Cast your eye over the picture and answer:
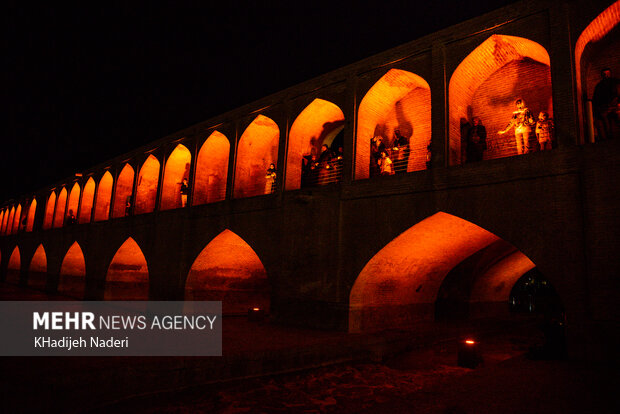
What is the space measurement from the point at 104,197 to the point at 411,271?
A: 15.4 metres

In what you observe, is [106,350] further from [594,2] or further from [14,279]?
[14,279]

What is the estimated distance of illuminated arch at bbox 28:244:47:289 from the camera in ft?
80.8

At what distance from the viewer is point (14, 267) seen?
1156 inches

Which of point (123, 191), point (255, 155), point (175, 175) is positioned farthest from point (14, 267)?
point (255, 155)

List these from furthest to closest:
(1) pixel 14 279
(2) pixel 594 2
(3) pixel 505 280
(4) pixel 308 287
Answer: (1) pixel 14 279, (3) pixel 505 280, (4) pixel 308 287, (2) pixel 594 2

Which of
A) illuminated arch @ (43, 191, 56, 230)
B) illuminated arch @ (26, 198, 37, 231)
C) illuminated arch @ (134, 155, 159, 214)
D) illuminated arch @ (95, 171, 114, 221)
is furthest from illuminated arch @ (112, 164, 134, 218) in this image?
illuminated arch @ (26, 198, 37, 231)

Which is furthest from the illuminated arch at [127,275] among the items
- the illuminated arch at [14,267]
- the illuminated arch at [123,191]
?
the illuminated arch at [14,267]

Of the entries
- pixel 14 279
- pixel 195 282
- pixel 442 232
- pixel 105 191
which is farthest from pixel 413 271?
pixel 14 279

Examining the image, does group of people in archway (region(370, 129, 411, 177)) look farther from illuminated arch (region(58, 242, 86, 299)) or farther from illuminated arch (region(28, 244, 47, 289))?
illuminated arch (region(28, 244, 47, 289))

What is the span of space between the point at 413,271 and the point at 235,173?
600 cm

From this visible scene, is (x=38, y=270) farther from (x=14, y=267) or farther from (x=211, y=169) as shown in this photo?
(x=211, y=169)

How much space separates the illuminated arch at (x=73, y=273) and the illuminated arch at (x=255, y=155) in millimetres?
11720

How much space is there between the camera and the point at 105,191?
64.5ft

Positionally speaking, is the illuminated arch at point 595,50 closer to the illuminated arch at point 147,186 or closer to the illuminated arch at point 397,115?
the illuminated arch at point 397,115
